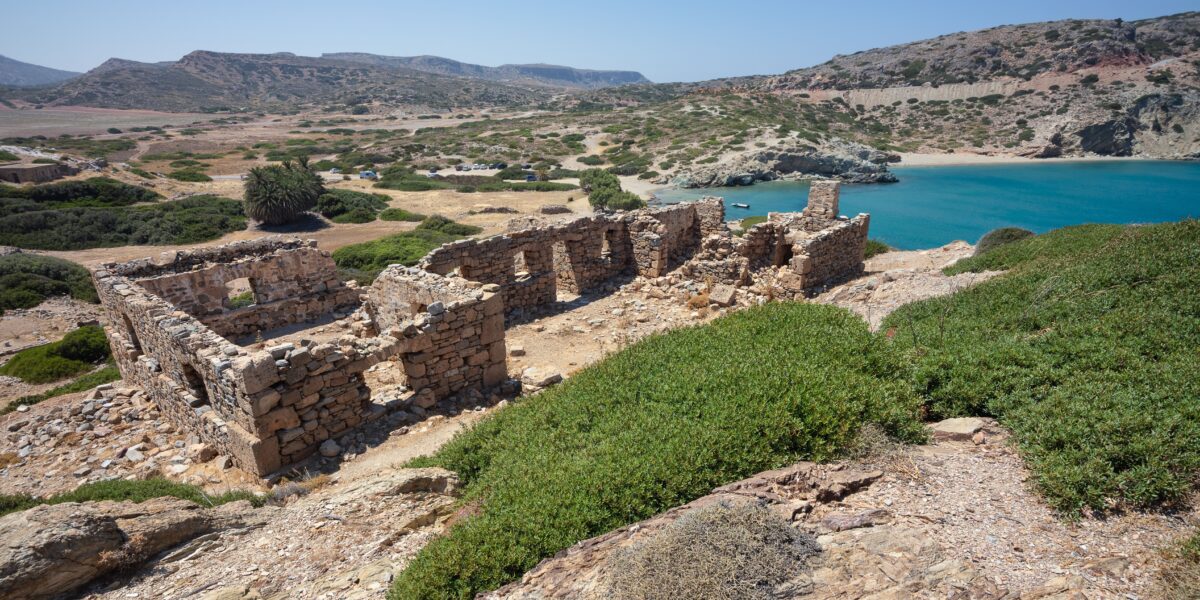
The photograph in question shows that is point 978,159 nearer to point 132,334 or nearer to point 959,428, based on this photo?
point 959,428

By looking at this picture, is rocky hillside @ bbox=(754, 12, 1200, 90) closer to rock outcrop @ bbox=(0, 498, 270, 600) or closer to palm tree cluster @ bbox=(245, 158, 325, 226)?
palm tree cluster @ bbox=(245, 158, 325, 226)

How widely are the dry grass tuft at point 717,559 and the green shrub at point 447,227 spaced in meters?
29.2

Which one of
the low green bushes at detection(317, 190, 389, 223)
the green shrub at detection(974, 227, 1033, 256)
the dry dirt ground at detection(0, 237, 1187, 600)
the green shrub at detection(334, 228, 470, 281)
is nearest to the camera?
the dry dirt ground at detection(0, 237, 1187, 600)

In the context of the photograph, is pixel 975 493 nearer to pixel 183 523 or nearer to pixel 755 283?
pixel 183 523

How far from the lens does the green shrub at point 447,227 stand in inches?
1277

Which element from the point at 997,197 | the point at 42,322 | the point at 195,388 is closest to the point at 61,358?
the point at 42,322

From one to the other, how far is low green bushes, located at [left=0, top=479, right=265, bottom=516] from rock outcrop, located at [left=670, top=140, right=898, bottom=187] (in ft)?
147

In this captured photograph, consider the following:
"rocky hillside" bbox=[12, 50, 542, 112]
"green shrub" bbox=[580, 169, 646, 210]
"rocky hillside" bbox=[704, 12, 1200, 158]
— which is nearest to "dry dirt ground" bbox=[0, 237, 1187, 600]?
"green shrub" bbox=[580, 169, 646, 210]

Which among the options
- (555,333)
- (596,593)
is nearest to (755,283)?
(555,333)

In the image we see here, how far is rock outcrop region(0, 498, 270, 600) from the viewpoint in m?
4.43

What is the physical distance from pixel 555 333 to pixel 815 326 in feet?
22.5

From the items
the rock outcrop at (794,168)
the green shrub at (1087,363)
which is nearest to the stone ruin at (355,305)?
the green shrub at (1087,363)

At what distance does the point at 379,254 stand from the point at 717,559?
80.2ft

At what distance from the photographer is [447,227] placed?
3338 centimetres
